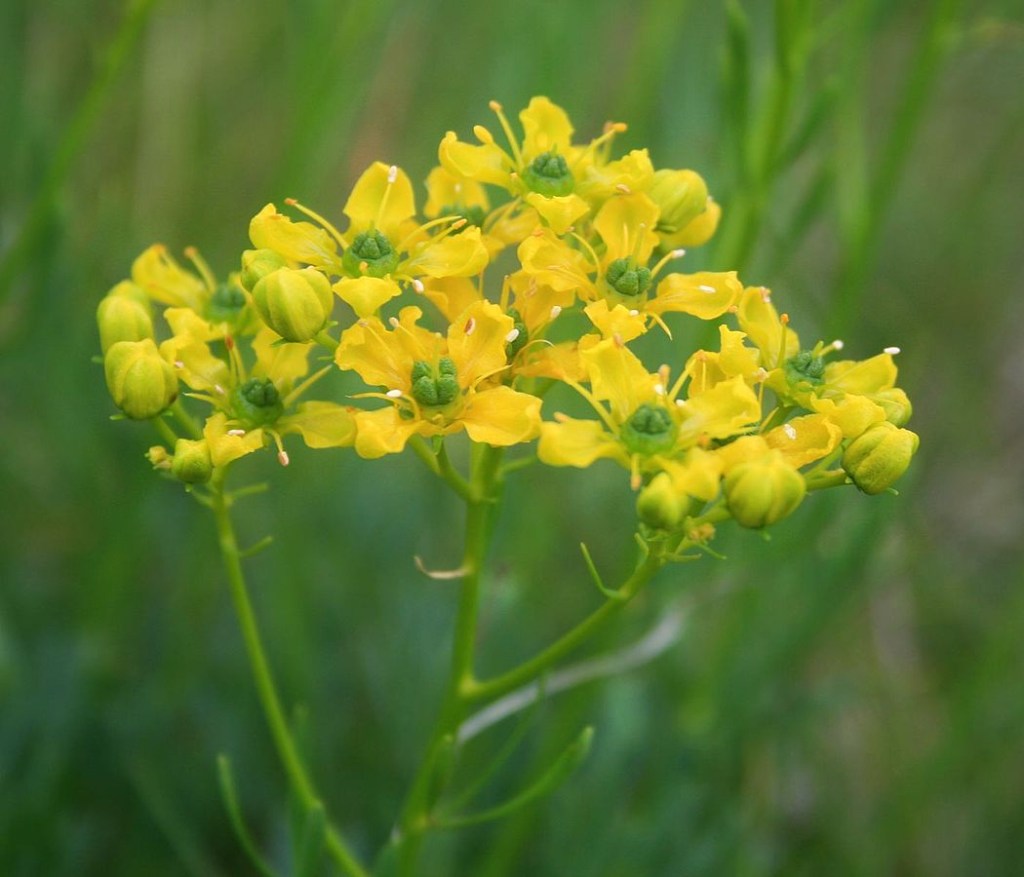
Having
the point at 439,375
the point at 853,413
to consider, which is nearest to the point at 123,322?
the point at 439,375

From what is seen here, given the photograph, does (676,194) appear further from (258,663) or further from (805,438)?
(258,663)

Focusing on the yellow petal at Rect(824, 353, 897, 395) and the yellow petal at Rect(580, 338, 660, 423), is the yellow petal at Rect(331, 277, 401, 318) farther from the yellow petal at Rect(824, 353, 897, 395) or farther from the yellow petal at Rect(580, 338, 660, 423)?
the yellow petal at Rect(824, 353, 897, 395)

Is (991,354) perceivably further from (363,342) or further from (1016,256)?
(363,342)

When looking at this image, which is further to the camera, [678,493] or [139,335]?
[139,335]

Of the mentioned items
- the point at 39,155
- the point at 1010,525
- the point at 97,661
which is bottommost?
the point at 1010,525

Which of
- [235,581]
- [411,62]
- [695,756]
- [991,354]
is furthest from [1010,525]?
[235,581]
